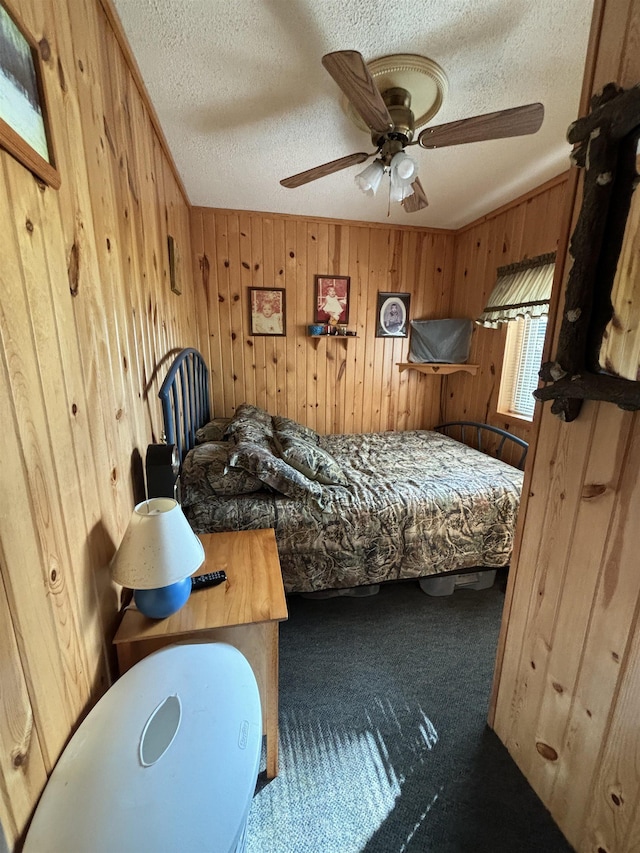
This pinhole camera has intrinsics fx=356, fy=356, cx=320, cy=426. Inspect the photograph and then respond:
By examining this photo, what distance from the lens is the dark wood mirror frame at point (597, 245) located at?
2.60ft

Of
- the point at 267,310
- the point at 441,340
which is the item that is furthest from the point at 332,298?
the point at 441,340

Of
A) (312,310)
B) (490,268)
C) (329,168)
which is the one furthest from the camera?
(312,310)

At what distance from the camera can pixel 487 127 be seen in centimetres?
146

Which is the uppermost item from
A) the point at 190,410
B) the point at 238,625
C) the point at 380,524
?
the point at 190,410

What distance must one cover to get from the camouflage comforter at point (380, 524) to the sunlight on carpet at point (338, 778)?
584mm

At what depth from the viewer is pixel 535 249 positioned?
2.68 meters

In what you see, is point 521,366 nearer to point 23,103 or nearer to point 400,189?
point 400,189

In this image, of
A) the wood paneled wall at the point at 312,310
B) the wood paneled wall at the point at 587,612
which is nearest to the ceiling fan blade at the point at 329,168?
the wood paneled wall at the point at 587,612

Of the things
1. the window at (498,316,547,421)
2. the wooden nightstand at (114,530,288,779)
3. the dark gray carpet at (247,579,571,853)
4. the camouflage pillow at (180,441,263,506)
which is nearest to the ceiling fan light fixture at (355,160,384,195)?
the camouflage pillow at (180,441,263,506)

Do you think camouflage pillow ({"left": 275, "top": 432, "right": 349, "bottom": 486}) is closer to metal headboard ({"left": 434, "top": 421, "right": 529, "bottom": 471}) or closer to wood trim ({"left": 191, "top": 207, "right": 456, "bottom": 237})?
metal headboard ({"left": 434, "top": 421, "right": 529, "bottom": 471})

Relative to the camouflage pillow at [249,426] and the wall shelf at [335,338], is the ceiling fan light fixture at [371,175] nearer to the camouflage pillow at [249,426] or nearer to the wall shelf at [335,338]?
the camouflage pillow at [249,426]

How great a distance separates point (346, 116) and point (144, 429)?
1.80 m

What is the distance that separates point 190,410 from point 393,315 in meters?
2.29

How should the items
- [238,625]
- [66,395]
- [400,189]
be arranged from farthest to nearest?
[400,189] < [238,625] < [66,395]
